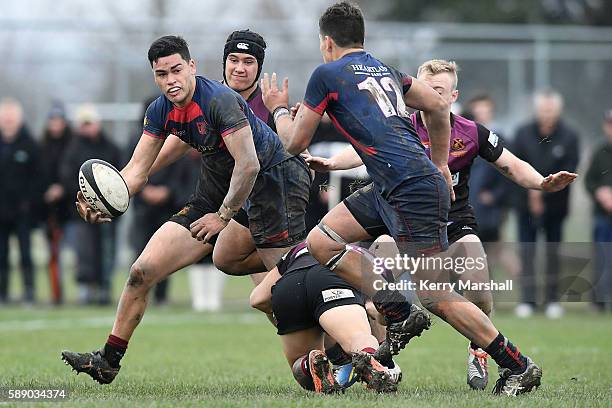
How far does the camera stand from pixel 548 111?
15.1m

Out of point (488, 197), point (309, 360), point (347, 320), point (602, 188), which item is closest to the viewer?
point (347, 320)

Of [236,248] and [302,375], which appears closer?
[302,375]

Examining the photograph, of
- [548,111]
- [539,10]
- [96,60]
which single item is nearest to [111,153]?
[96,60]

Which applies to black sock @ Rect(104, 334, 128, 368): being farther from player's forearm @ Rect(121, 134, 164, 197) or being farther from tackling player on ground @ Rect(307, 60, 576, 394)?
tackling player on ground @ Rect(307, 60, 576, 394)

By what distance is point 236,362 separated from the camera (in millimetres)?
10188

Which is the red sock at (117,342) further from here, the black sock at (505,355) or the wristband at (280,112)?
the black sock at (505,355)

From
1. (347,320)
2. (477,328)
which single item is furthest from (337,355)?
(477,328)

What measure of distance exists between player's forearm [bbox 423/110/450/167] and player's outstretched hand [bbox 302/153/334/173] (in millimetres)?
678

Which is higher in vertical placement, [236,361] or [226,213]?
[226,213]

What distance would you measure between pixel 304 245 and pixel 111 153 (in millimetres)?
8694

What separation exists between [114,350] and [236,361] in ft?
8.12

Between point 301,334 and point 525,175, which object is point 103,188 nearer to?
point 301,334

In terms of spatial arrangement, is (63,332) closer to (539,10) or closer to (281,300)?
(281,300)

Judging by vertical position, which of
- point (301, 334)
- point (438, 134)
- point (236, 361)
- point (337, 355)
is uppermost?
point (438, 134)
